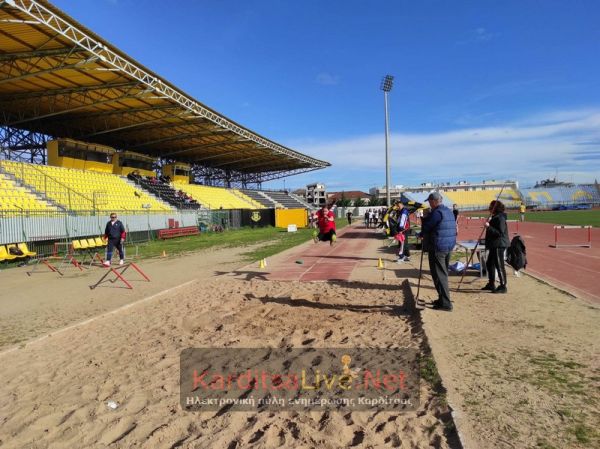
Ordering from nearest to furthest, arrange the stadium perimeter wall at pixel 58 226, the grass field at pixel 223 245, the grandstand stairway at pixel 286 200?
the stadium perimeter wall at pixel 58 226 < the grass field at pixel 223 245 < the grandstand stairway at pixel 286 200

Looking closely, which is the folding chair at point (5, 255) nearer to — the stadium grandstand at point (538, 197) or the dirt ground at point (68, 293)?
the dirt ground at point (68, 293)

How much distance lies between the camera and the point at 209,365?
4.88 metres

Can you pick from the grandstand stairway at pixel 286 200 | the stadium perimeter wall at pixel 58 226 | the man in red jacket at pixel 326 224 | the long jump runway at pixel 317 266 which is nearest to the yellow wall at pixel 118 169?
the stadium perimeter wall at pixel 58 226

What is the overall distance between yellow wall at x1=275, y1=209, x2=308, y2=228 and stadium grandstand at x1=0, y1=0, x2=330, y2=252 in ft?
13.5

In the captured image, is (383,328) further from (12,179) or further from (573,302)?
(12,179)

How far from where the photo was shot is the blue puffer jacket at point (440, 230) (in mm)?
6699

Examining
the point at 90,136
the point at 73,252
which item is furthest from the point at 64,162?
the point at 73,252

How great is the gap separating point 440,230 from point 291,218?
3461 centimetres

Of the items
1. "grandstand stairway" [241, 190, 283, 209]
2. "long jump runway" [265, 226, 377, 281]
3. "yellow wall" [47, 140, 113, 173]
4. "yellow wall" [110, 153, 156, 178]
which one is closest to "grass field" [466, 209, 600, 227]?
"long jump runway" [265, 226, 377, 281]

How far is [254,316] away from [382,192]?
508ft

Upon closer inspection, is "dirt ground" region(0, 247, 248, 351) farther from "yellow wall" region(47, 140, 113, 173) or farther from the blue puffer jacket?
"yellow wall" region(47, 140, 113, 173)

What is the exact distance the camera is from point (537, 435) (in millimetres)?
2930

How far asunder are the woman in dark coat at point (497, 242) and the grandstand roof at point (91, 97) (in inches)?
715

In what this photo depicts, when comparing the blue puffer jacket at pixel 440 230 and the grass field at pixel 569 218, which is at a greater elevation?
the blue puffer jacket at pixel 440 230
